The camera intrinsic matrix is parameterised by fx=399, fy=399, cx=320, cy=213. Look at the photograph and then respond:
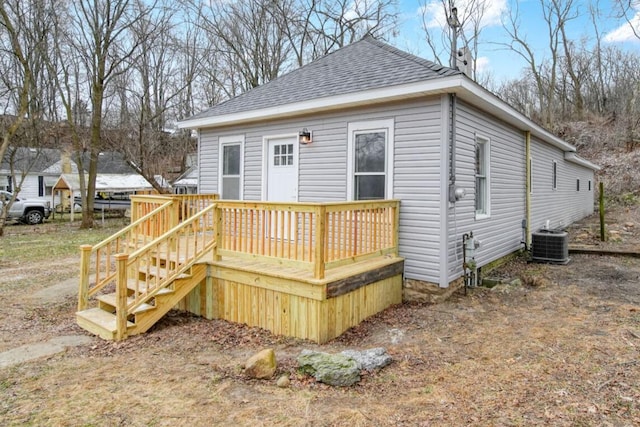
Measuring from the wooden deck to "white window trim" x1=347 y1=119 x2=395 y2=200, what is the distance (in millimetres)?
480

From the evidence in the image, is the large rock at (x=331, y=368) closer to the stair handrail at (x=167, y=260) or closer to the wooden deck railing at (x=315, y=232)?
the wooden deck railing at (x=315, y=232)

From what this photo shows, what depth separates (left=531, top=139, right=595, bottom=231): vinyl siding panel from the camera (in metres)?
9.91

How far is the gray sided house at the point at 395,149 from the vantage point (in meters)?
5.55

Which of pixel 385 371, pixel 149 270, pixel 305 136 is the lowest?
pixel 385 371

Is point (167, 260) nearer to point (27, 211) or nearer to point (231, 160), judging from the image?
point (231, 160)

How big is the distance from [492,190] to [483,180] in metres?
0.33

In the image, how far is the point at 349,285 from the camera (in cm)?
476

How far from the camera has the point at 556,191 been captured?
39.7 feet

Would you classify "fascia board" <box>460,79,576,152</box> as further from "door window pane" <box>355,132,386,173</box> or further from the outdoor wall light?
the outdoor wall light

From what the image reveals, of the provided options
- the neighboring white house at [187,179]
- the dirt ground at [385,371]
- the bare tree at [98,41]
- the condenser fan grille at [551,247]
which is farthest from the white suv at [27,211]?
the condenser fan grille at [551,247]

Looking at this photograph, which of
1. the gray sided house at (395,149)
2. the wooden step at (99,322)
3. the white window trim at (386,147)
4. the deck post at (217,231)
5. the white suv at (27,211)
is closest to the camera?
the wooden step at (99,322)

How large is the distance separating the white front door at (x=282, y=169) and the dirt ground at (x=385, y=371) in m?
2.69

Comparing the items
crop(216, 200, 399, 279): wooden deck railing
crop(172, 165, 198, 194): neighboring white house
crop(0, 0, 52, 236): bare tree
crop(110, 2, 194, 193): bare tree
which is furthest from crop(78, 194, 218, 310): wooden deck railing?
crop(172, 165, 198, 194): neighboring white house

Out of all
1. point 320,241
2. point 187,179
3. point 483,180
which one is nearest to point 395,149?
point 483,180
